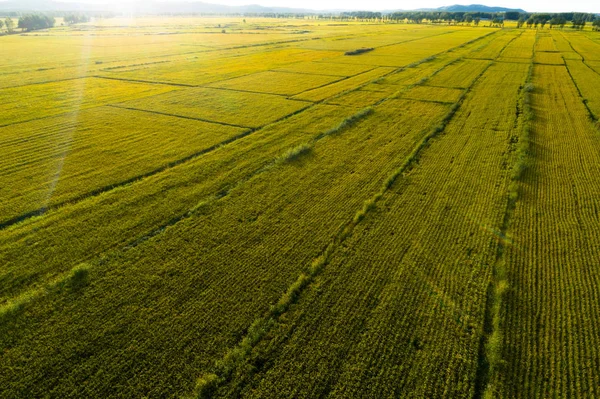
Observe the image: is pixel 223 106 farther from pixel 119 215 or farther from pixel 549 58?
pixel 549 58

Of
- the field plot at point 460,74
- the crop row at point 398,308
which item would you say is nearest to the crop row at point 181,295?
the crop row at point 398,308

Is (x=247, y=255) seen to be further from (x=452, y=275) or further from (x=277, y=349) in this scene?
(x=452, y=275)

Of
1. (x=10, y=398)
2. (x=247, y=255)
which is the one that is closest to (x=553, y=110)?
(x=247, y=255)

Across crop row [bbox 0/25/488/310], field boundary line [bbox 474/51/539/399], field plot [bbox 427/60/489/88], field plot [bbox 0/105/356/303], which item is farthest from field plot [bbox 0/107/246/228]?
A: field plot [bbox 427/60/489/88]

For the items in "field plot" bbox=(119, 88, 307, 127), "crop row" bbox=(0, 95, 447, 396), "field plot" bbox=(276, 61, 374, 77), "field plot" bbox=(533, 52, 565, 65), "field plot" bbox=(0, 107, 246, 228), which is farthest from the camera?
"field plot" bbox=(533, 52, 565, 65)

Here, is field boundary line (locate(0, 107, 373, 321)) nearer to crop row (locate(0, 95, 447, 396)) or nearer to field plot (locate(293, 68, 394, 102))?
crop row (locate(0, 95, 447, 396))

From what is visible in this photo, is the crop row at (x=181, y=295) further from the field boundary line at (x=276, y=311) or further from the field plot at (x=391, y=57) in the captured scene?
the field plot at (x=391, y=57)
